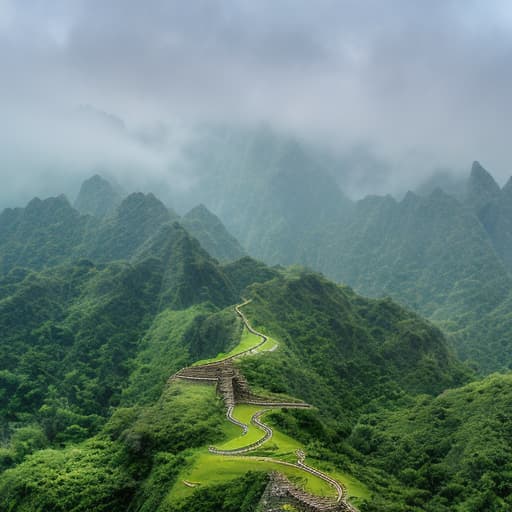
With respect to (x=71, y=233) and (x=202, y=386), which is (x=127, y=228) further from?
(x=202, y=386)

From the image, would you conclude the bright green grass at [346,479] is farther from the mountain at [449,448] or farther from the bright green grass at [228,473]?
the bright green grass at [228,473]

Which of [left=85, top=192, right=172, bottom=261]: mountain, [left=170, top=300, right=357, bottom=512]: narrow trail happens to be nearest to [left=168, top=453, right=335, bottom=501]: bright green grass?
[left=170, top=300, right=357, bottom=512]: narrow trail

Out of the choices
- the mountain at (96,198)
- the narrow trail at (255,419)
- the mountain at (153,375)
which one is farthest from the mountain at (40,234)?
the narrow trail at (255,419)

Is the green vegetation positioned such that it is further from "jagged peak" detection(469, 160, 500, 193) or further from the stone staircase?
"jagged peak" detection(469, 160, 500, 193)

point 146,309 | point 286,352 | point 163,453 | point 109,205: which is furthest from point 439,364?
point 109,205

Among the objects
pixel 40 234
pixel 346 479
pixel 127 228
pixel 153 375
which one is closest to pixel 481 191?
pixel 127 228

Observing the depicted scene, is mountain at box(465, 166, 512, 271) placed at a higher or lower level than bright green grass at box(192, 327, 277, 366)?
higher
